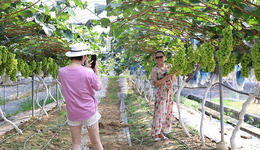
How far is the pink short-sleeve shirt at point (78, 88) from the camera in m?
2.19

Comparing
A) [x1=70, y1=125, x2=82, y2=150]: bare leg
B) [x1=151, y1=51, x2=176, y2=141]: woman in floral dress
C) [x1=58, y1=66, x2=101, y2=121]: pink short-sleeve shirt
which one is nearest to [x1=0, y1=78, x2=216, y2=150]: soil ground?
[x1=151, y1=51, x2=176, y2=141]: woman in floral dress

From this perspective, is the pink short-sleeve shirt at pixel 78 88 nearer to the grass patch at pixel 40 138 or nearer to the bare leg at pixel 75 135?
the bare leg at pixel 75 135

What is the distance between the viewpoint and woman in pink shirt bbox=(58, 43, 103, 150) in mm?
2189

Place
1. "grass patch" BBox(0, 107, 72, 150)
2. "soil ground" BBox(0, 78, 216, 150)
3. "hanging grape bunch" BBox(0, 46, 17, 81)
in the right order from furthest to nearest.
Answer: "grass patch" BBox(0, 107, 72, 150) → "soil ground" BBox(0, 78, 216, 150) → "hanging grape bunch" BBox(0, 46, 17, 81)

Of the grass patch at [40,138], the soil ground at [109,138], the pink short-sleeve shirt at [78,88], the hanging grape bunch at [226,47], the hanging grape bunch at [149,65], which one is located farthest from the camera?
the hanging grape bunch at [149,65]

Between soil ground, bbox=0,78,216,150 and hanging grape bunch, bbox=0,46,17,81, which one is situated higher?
hanging grape bunch, bbox=0,46,17,81

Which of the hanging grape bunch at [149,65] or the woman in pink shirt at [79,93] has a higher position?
the hanging grape bunch at [149,65]

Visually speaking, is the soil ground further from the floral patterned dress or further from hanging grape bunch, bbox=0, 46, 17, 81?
hanging grape bunch, bbox=0, 46, 17, 81

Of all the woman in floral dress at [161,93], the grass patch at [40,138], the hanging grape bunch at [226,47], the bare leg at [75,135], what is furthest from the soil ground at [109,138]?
the hanging grape bunch at [226,47]

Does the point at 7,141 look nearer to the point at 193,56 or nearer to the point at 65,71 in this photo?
the point at 65,71

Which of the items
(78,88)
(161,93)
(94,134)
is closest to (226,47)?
(78,88)

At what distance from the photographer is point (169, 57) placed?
3914 mm

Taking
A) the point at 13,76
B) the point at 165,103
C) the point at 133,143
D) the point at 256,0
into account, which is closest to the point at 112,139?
the point at 133,143

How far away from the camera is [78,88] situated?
2.19m
